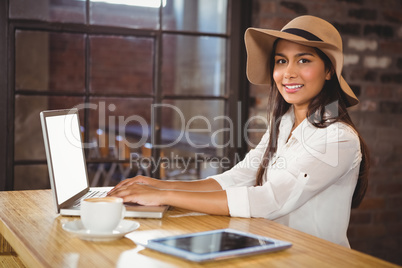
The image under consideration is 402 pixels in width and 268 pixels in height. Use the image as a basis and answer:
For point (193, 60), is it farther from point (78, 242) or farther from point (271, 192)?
point (78, 242)

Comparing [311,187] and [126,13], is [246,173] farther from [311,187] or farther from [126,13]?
[126,13]

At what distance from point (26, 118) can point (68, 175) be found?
1.30m

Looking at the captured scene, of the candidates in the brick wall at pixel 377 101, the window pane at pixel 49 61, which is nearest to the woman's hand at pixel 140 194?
the window pane at pixel 49 61

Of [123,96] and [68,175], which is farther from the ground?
[123,96]

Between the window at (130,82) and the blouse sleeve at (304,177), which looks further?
the window at (130,82)

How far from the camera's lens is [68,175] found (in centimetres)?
172

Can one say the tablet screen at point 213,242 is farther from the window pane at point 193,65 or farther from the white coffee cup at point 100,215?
the window pane at point 193,65

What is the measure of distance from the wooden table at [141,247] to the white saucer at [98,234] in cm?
2

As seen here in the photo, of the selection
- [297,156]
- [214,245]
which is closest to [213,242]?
[214,245]

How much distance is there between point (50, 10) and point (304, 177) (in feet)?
5.83

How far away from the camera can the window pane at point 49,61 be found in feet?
9.37

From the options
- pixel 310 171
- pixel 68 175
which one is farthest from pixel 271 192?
pixel 68 175

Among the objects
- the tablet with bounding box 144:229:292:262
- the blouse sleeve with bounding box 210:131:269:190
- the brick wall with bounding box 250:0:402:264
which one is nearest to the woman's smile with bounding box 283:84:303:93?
the blouse sleeve with bounding box 210:131:269:190

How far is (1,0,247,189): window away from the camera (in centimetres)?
288
